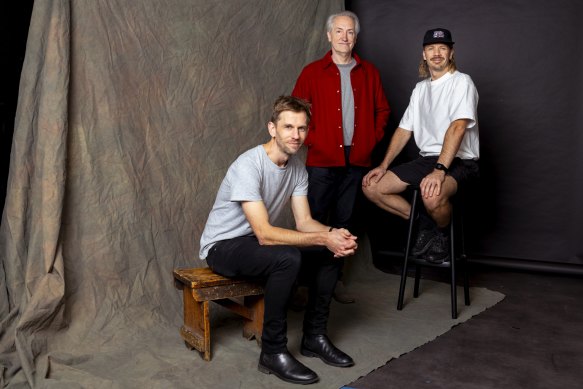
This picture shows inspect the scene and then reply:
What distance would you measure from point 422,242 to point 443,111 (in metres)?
0.78

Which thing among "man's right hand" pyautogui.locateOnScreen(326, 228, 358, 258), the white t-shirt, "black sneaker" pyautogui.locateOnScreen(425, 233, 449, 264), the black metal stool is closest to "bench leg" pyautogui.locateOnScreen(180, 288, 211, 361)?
"man's right hand" pyautogui.locateOnScreen(326, 228, 358, 258)

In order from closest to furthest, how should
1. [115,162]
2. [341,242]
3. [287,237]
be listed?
[341,242] → [287,237] → [115,162]

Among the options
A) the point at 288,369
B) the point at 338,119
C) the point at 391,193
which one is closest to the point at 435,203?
the point at 391,193

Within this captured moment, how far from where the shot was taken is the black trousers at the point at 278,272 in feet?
8.70

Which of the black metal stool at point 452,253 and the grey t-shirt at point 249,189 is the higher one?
the grey t-shirt at point 249,189

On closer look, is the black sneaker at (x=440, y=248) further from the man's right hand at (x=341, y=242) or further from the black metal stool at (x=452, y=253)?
the man's right hand at (x=341, y=242)

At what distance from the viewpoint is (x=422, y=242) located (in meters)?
3.63

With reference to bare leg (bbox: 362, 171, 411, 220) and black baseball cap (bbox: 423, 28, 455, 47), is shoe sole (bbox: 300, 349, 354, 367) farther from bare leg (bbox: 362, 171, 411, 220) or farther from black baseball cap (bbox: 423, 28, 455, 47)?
black baseball cap (bbox: 423, 28, 455, 47)

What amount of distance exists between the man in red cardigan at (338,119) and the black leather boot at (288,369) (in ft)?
4.13

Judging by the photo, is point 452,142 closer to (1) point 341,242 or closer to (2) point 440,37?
(2) point 440,37

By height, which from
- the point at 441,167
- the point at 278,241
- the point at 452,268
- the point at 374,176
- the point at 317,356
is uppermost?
the point at 441,167

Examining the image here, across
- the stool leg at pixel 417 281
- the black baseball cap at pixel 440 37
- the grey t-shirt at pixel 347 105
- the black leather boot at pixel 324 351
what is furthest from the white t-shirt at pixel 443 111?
the black leather boot at pixel 324 351

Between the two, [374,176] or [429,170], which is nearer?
[429,170]

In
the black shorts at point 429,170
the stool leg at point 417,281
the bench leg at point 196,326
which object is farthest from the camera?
the stool leg at point 417,281
